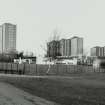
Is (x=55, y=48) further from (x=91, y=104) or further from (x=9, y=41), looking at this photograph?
(x=9, y=41)

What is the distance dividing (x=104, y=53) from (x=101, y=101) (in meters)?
121

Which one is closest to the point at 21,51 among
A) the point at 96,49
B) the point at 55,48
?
the point at 96,49

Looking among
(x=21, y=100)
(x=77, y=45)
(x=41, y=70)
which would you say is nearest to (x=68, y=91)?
(x=21, y=100)

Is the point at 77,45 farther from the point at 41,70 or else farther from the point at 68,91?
the point at 68,91

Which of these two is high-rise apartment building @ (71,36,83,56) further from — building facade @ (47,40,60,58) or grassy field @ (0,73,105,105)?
grassy field @ (0,73,105,105)

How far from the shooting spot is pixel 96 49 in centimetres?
13100

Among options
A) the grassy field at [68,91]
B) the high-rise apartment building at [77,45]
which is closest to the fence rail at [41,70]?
the grassy field at [68,91]

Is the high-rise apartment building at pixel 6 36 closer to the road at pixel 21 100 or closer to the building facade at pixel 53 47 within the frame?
the building facade at pixel 53 47

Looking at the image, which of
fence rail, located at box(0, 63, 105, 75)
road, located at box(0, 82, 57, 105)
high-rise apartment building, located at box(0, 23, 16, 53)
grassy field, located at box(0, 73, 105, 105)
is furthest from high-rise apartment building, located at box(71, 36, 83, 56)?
road, located at box(0, 82, 57, 105)

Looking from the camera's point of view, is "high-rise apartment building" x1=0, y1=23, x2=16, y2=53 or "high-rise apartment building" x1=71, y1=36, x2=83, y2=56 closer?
"high-rise apartment building" x1=71, y1=36, x2=83, y2=56

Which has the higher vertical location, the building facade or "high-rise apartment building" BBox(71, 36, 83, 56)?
"high-rise apartment building" BBox(71, 36, 83, 56)

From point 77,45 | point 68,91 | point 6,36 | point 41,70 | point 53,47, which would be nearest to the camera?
point 68,91

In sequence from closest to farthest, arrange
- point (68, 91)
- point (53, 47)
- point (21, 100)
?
point (21, 100) < point (68, 91) < point (53, 47)

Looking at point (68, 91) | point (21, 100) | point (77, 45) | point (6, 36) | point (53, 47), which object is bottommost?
point (68, 91)
